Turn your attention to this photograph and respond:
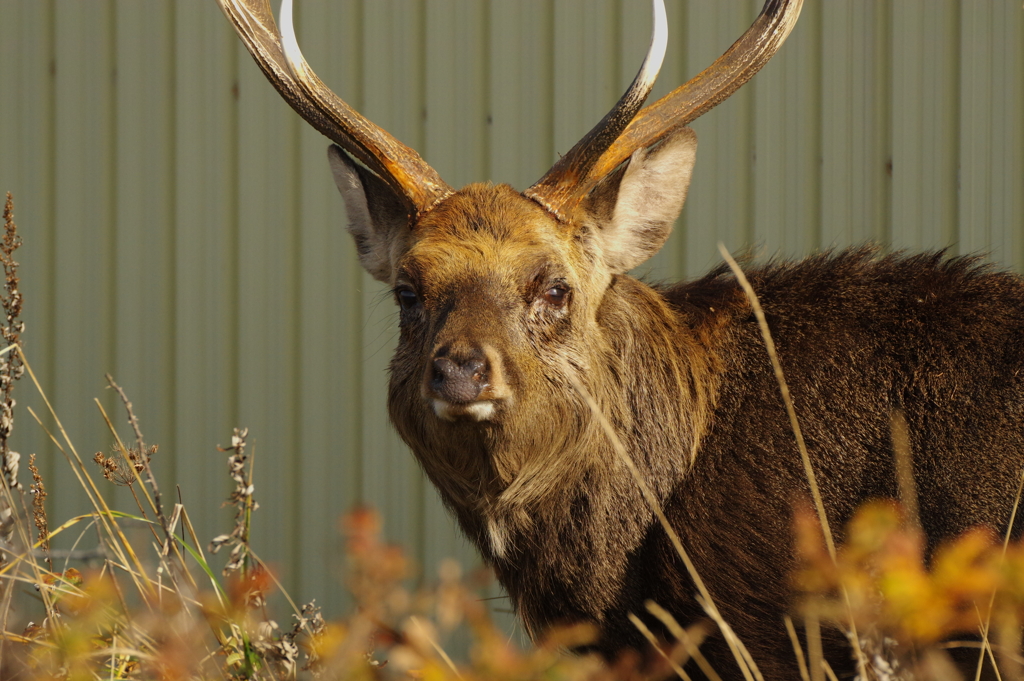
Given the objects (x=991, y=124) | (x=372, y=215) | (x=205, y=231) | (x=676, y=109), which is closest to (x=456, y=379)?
(x=372, y=215)

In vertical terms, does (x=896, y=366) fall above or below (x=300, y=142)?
below

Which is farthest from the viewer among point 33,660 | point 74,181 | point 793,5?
point 74,181

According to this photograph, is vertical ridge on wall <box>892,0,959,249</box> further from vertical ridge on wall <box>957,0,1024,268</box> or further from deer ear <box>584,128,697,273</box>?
deer ear <box>584,128,697,273</box>

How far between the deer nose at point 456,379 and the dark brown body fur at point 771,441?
13.6 inches

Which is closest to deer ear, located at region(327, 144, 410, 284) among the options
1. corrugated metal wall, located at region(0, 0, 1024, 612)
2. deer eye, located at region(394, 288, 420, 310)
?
deer eye, located at region(394, 288, 420, 310)

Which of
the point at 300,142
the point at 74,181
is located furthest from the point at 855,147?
the point at 74,181

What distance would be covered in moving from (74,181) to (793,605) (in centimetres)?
402

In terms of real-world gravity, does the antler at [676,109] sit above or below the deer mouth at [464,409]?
above

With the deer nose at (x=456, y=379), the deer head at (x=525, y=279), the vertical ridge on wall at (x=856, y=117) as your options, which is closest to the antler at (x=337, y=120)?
the deer head at (x=525, y=279)

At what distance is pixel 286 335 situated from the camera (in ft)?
15.4

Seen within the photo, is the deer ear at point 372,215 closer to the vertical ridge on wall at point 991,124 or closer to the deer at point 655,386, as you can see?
the deer at point 655,386

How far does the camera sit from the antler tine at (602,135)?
111 inches

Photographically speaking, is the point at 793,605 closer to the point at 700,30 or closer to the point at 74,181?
the point at 700,30

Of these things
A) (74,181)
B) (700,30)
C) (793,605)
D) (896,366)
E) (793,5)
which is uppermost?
(700,30)
